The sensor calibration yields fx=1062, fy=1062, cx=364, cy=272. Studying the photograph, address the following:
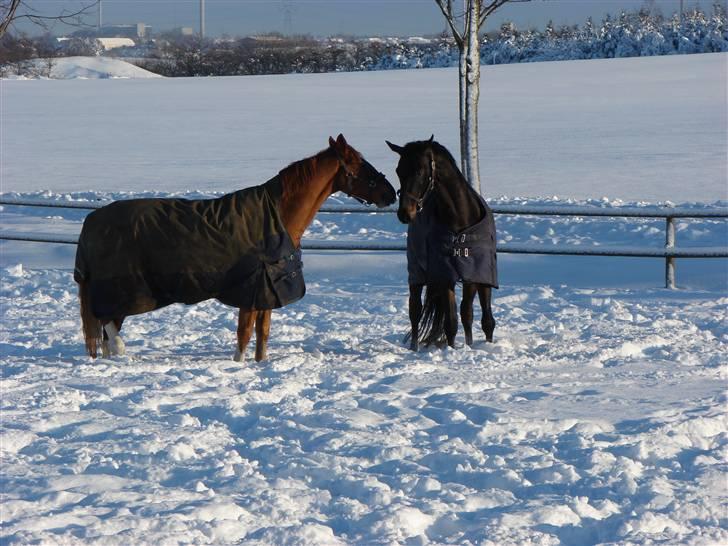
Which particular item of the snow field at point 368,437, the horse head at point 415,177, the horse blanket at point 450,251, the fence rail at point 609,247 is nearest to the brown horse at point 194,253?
the snow field at point 368,437

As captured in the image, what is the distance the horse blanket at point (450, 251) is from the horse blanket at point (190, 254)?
35.5 inches

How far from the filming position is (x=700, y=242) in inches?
442

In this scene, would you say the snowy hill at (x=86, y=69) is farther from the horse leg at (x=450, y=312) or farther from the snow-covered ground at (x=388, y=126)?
the horse leg at (x=450, y=312)

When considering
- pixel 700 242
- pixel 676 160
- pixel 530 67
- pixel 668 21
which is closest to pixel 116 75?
pixel 530 67

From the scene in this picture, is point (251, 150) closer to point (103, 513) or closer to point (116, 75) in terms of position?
point (103, 513)

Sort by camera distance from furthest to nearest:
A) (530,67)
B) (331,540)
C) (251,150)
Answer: (530,67), (251,150), (331,540)

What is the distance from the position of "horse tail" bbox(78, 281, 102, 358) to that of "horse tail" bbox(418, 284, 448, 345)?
2.14 m

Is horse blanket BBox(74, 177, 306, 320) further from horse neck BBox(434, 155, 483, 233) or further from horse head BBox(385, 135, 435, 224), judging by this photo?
horse neck BBox(434, 155, 483, 233)

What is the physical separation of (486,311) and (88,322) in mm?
2638

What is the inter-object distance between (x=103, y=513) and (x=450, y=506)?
133cm

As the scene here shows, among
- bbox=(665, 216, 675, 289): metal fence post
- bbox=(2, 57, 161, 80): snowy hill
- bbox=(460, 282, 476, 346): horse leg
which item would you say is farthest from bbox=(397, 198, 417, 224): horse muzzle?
bbox=(2, 57, 161, 80): snowy hill

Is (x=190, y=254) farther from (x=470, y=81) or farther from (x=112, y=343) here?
(x=470, y=81)

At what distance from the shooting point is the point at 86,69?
6341 centimetres

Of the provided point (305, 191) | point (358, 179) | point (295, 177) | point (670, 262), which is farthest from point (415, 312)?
point (670, 262)
